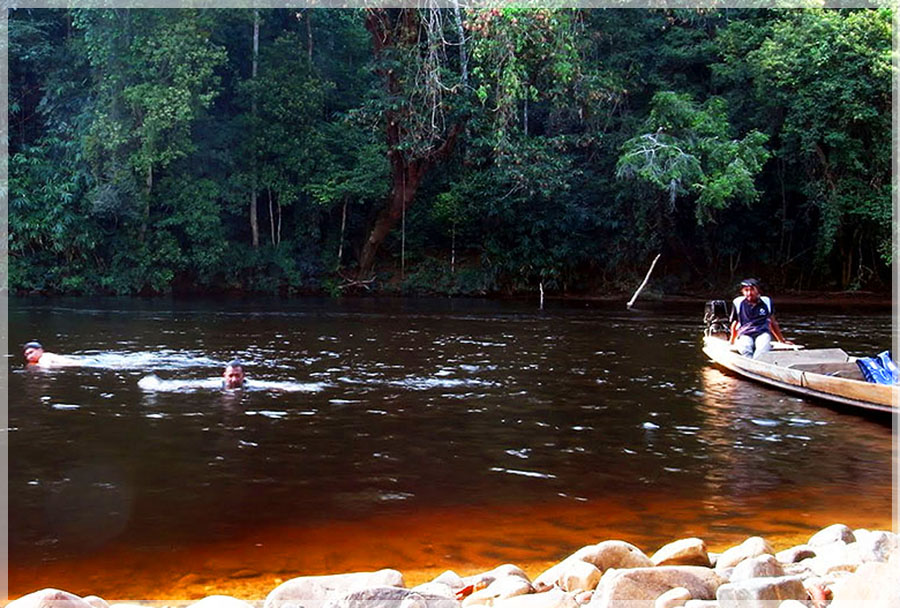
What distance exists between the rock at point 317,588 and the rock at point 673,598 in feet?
3.25

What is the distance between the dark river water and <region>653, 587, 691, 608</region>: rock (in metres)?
1.33

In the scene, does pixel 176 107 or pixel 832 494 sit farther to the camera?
pixel 176 107

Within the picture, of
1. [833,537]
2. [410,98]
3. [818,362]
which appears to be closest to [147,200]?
[410,98]

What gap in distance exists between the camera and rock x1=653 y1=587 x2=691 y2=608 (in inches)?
128

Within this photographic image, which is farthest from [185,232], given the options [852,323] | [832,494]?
[832,494]

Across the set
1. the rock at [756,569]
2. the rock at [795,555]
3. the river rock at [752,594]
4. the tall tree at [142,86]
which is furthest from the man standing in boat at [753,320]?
the tall tree at [142,86]

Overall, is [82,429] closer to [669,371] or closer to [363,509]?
[363,509]

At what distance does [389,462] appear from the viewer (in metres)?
6.61

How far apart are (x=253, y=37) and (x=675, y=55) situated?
1087 cm

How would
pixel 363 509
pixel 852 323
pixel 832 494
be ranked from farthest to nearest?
pixel 852 323 → pixel 832 494 → pixel 363 509

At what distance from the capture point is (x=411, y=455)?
6848 mm

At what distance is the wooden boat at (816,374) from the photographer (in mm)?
8102

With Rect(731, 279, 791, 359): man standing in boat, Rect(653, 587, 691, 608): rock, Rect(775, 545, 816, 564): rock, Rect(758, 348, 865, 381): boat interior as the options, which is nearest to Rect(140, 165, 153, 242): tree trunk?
Rect(731, 279, 791, 359): man standing in boat

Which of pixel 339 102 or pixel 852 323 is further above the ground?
pixel 339 102
